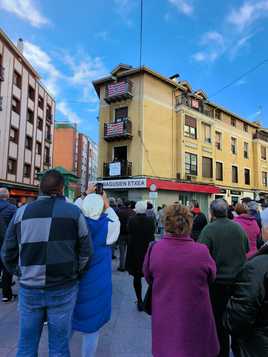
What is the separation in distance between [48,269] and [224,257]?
1.93 m

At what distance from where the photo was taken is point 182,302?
2.11 meters

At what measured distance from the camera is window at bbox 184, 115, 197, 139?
84.6 ft

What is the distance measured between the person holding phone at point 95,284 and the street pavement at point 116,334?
0.83 m

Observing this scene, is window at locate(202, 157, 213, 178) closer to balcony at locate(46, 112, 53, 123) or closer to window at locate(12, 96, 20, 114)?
window at locate(12, 96, 20, 114)

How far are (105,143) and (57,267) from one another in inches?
889

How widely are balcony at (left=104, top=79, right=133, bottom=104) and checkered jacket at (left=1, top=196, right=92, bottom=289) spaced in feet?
72.1

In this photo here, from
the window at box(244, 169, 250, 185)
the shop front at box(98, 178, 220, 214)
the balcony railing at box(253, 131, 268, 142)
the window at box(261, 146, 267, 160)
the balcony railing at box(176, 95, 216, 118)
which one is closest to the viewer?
the shop front at box(98, 178, 220, 214)

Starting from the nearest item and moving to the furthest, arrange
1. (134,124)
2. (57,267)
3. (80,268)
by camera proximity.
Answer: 1. (57,267)
2. (80,268)
3. (134,124)

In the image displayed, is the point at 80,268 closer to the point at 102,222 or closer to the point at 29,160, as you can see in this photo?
the point at 102,222

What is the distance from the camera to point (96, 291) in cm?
271

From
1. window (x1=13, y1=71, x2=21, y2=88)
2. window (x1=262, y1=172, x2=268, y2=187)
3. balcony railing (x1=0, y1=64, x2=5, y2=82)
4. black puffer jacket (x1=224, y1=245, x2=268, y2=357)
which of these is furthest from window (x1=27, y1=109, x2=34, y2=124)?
black puffer jacket (x1=224, y1=245, x2=268, y2=357)

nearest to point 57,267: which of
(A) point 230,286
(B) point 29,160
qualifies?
A: (A) point 230,286

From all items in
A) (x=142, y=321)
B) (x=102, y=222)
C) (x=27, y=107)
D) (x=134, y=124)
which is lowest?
(x=142, y=321)

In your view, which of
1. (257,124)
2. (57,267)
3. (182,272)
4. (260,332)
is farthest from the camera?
(257,124)
